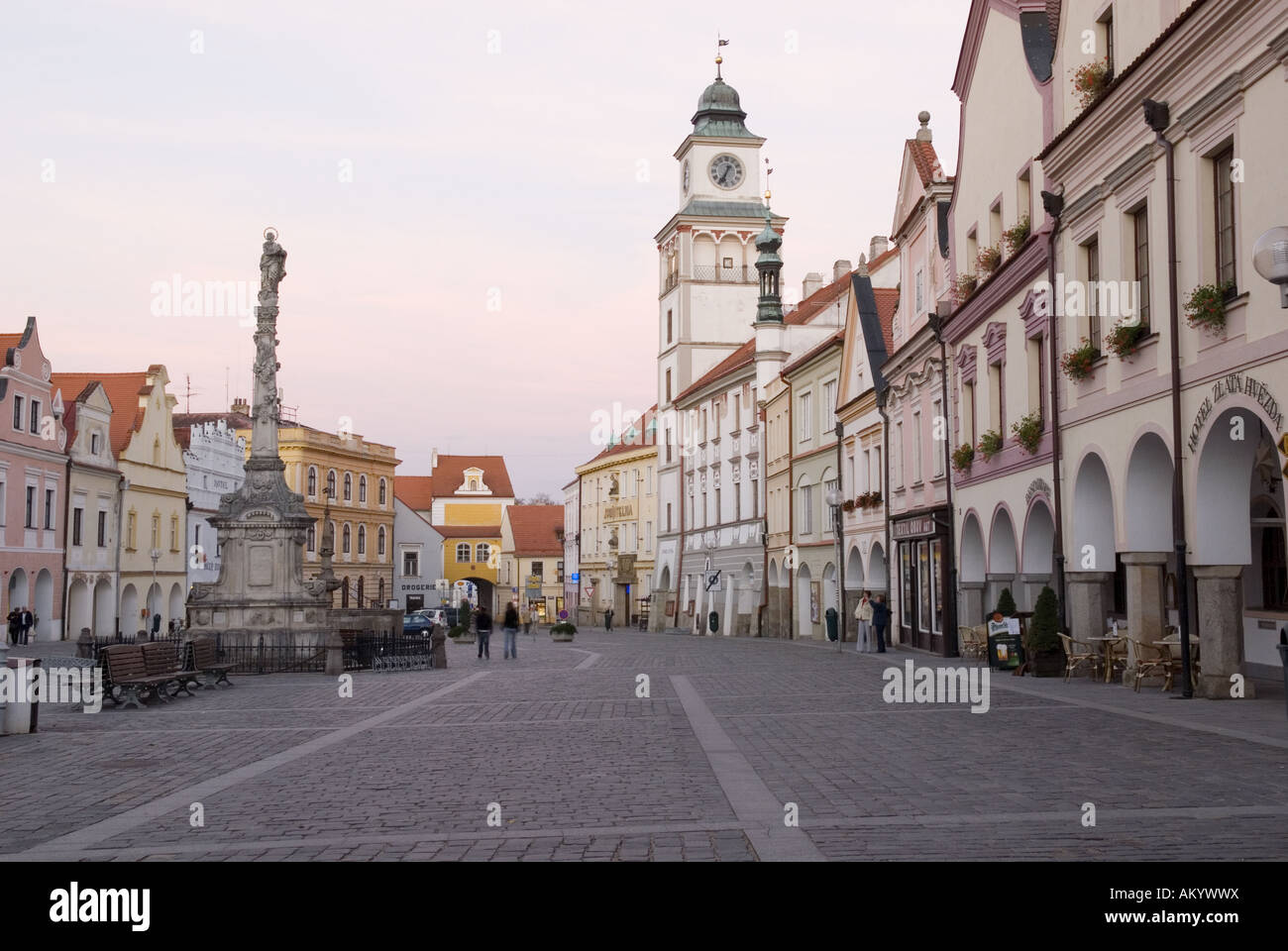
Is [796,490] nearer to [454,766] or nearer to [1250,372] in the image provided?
[1250,372]

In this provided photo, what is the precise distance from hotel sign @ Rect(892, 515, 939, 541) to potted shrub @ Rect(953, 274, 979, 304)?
5576mm

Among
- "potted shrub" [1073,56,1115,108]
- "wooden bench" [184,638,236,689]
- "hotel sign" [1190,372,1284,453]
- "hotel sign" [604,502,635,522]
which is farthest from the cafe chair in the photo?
"hotel sign" [604,502,635,522]

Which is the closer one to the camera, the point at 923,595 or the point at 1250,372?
the point at 1250,372

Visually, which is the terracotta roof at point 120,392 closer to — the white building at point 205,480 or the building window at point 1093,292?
the white building at point 205,480

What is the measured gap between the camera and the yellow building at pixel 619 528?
3430 inches

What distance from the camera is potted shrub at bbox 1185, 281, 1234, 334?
17.1 metres

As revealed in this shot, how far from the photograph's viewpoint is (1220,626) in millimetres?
17922

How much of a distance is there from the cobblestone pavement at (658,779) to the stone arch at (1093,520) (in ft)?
8.54

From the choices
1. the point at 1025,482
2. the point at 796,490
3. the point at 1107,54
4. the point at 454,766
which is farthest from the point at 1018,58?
the point at 796,490

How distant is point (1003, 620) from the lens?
25.7m

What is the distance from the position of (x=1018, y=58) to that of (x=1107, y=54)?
5.29m

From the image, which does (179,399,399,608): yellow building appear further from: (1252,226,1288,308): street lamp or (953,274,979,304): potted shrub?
(1252,226,1288,308): street lamp

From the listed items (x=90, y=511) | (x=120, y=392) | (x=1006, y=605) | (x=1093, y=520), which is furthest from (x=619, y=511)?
(x=1093, y=520)

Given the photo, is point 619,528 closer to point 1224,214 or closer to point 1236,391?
point 1224,214
